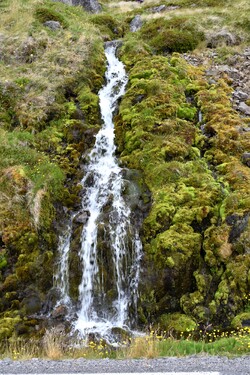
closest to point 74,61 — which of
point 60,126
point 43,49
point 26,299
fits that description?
point 43,49

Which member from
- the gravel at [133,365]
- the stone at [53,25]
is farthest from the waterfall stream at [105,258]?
the stone at [53,25]

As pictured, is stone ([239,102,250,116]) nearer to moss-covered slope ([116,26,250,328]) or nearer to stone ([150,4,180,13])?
moss-covered slope ([116,26,250,328])

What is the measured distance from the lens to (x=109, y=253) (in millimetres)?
12148

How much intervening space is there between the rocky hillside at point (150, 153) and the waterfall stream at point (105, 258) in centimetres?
33

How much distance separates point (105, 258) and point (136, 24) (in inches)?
826

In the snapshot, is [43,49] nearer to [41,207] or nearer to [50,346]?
[41,207]

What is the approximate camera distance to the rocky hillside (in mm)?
11227

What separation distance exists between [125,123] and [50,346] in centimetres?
1073

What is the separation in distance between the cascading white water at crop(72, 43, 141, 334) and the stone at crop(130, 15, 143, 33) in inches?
616

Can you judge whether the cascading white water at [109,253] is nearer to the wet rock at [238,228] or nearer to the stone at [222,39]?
the wet rock at [238,228]

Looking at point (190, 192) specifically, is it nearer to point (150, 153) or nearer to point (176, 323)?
point (150, 153)


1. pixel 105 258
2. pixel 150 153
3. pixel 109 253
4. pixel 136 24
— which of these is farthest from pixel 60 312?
pixel 136 24

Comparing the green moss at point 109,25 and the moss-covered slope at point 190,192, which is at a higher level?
the green moss at point 109,25

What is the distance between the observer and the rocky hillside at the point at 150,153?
11.2 meters
